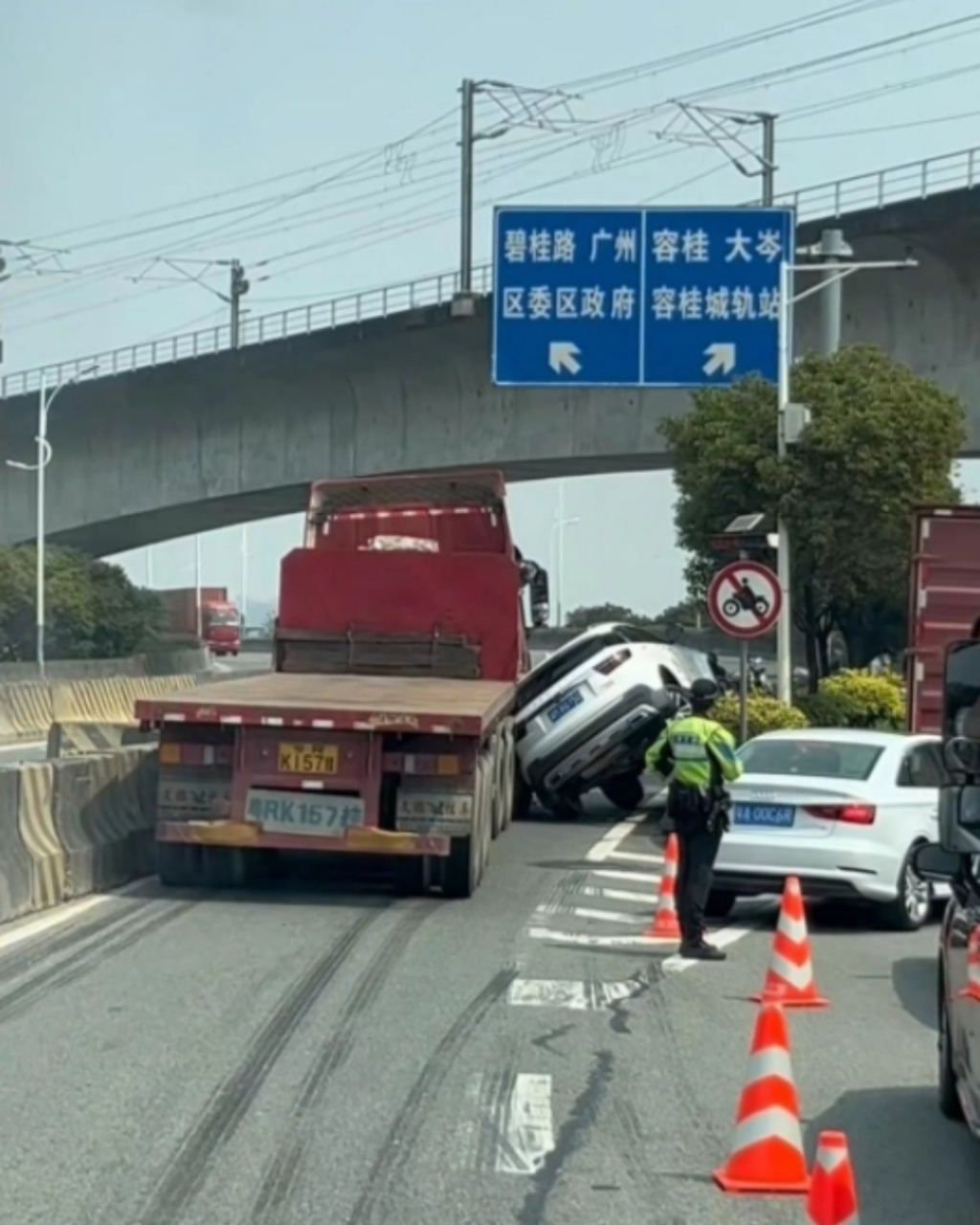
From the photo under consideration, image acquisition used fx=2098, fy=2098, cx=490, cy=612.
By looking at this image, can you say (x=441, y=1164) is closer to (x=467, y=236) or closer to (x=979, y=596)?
(x=979, y=596)

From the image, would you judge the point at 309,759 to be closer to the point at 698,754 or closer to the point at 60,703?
the point at 698,754

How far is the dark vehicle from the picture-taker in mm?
6754

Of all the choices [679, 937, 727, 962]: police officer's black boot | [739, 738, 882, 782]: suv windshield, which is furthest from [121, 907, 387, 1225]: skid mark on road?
[739, 738, 882, 782]: suv windshield

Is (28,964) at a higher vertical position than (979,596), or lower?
lower

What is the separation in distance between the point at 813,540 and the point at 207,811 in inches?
677

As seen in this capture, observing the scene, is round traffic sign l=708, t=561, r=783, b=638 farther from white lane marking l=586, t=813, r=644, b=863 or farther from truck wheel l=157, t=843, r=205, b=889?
truck wheel l=157, t=843, r=205, b=889

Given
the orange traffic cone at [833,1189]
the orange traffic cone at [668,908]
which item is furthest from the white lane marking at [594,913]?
the orange traffic cone at [833,1189]

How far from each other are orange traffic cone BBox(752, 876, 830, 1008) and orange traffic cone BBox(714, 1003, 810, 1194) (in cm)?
315

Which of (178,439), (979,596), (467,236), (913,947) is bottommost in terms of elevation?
(913,947)

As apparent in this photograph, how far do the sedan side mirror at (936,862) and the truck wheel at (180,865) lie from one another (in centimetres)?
910

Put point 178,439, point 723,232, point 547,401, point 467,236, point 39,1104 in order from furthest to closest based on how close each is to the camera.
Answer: point 178,439 < point 467,236 < point 547,401 < point 723,232 < point 39,1104

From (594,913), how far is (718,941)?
56.3 inches

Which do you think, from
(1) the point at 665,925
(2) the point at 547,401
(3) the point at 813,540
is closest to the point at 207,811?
(1) the point at 665,925

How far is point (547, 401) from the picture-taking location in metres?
40.6
